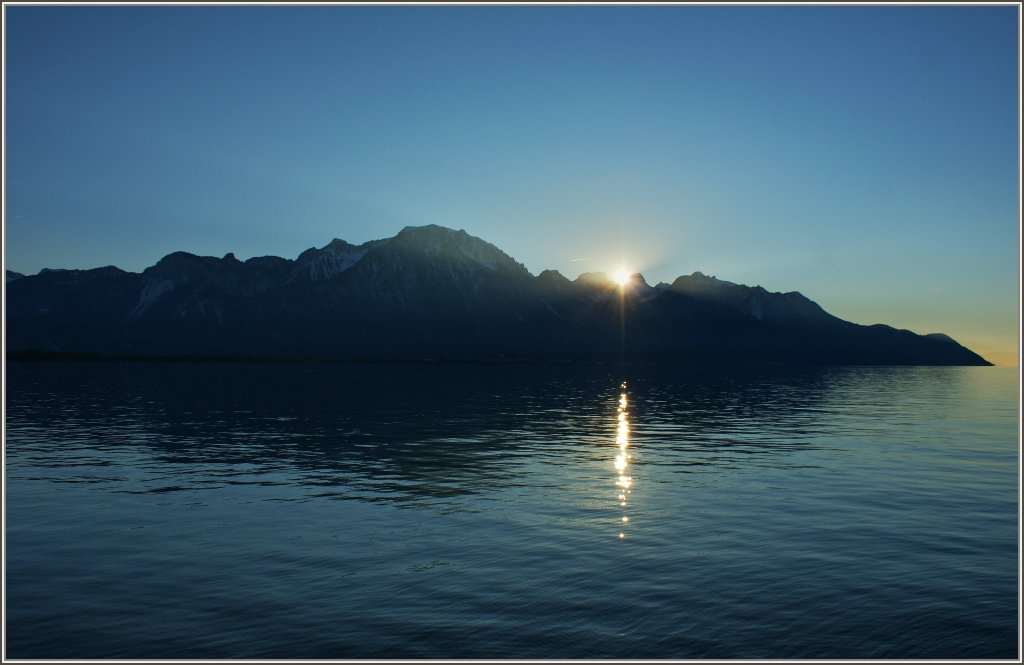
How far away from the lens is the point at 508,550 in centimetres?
2708

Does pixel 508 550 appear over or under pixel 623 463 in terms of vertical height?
over

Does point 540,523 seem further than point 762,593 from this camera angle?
Yes

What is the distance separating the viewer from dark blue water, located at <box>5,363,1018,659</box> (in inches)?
750

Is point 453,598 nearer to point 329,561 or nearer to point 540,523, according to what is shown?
point 329,561

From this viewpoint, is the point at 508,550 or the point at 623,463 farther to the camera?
the point at 623,463

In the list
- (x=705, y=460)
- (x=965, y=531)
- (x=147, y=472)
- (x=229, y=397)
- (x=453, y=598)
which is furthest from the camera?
(x=229, y=397)

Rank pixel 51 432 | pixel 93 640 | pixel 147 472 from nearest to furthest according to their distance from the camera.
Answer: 1. pixel 93 640
2. pixel 147 472
3. pixel 51 432

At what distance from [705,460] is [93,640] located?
39.8 meters

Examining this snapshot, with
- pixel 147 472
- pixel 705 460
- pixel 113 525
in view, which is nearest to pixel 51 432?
pixel 147 472

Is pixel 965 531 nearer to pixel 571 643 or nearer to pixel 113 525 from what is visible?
pixel 571 643

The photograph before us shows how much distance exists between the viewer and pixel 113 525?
30.9 meters

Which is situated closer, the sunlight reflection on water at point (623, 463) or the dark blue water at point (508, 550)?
A: the dark blue water at point (508, 550)

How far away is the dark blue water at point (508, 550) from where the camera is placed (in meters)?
19.0

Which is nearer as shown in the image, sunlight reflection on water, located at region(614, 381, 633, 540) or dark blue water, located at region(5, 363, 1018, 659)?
dark blue water, located at region(5, 363, 1018, 659)
